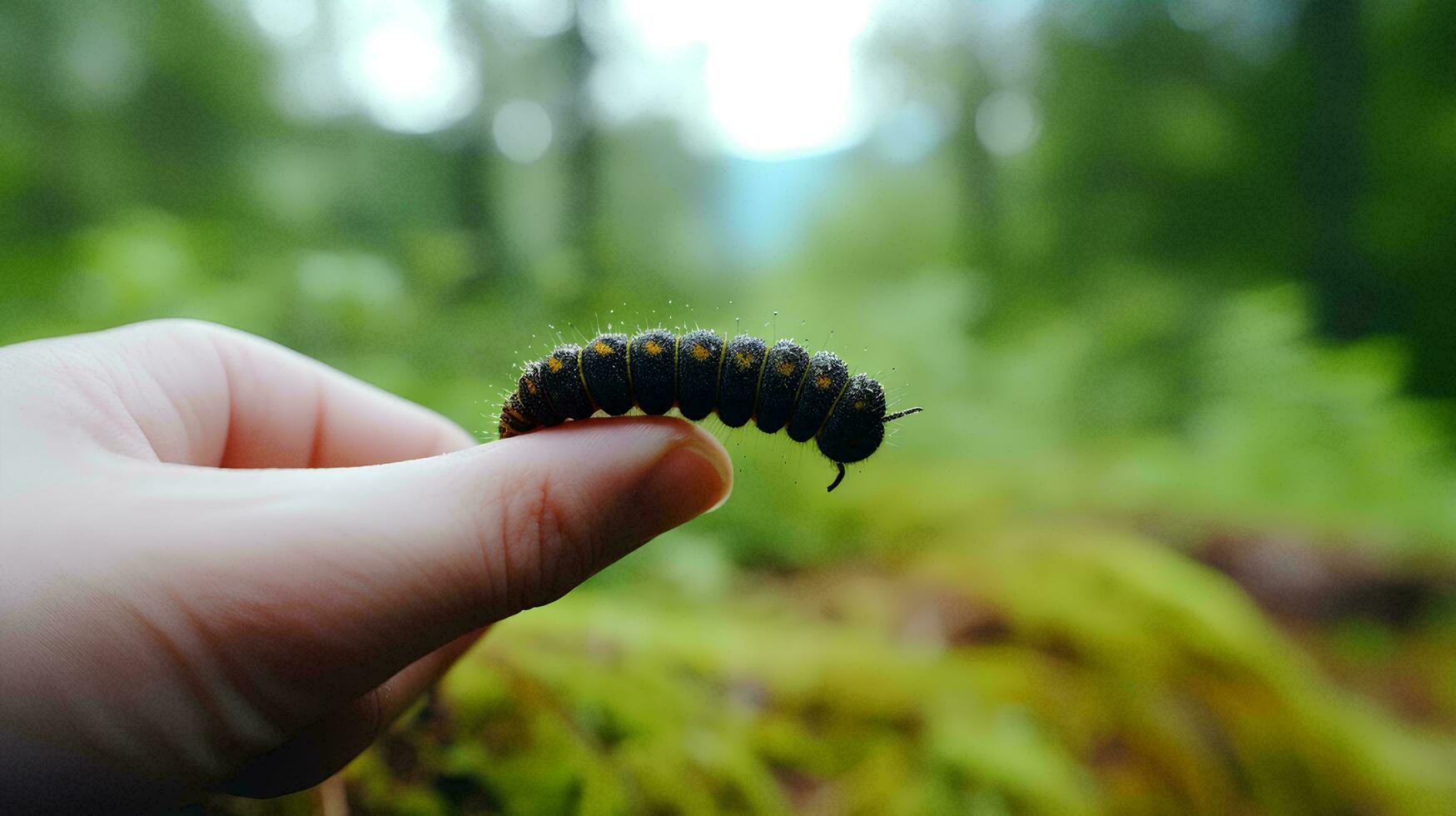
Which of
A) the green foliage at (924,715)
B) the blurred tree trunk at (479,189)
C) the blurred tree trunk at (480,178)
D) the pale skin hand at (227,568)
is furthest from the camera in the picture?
the blurred tree trunk at (479,189)

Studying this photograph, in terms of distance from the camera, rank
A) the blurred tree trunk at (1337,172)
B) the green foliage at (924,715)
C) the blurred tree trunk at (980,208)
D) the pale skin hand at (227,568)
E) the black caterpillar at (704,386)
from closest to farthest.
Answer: the pale skin hand at (227,568)
the black caterpillar at (704,386)
the green foliage at (924,715)
the blurred tree trunk at (1337,172)
the blurred tree trunk at (980,208)

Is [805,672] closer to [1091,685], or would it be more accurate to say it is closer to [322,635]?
[1091,685]

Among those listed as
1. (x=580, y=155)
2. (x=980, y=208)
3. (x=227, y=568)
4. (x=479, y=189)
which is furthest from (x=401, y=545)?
(x=980, y=208)

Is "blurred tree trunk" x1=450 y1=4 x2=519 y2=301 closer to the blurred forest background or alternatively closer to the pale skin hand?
the blurred forest background

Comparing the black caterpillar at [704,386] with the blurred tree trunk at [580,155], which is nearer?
the black caterpillar at [704,386]

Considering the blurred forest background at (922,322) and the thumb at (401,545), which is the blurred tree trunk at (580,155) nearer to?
the blurred forest background at (922,322)

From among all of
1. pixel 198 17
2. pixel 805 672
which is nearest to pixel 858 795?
pixel 805 672

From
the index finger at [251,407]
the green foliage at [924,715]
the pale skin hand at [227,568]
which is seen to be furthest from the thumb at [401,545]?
the green foliage at [924,715]

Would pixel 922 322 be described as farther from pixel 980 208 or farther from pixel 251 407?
pixel 251 407
